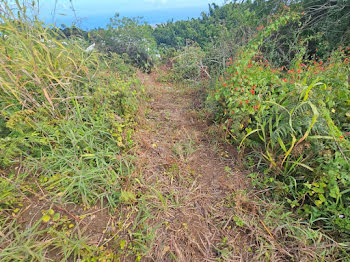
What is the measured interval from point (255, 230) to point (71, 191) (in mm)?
1436

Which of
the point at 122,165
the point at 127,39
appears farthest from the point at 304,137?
the point at 127,39

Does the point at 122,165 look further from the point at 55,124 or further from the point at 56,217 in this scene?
the point at 55,124

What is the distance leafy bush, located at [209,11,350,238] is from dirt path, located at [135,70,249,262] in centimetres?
38

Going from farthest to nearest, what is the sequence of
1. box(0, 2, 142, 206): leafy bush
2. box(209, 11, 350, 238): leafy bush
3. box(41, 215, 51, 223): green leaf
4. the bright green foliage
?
1. the bright green foliage
2. box(0, 2, 142, 206): leafy bush
3. box(209, 11, 350, 238): leafy bush
4. box(41, 215, 51, 223): green leaf

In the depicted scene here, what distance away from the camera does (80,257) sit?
3.50 ft

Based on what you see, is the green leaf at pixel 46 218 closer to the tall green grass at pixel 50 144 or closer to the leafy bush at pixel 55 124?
the tall green grass at pixel 50 144

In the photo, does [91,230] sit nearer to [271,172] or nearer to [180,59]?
[271,172]

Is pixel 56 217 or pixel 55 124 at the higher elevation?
pixel 55 124

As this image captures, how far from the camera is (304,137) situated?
133 centimetres

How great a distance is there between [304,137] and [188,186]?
40.8 inches

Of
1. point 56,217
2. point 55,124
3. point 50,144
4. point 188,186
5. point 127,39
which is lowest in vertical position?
point 188,186

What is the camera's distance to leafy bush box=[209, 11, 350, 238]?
125cm

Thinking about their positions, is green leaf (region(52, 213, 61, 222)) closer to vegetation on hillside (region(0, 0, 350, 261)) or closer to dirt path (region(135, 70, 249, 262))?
vegetation on hillside (region(0, 0, 350, 261))

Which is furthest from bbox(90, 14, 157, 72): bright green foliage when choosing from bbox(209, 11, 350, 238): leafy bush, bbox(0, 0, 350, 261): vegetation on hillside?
bbox(209, 11, 350, 238): leafy bush
